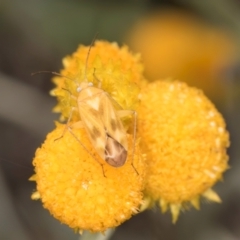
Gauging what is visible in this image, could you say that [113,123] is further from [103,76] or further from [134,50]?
[134,50]

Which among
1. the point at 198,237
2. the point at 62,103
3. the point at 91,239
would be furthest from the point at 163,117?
the point at 198,237

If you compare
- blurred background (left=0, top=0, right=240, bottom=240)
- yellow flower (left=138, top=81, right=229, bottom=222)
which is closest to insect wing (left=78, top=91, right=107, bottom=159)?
yellow flower (left=138, top=81, right=229, bottom=222)

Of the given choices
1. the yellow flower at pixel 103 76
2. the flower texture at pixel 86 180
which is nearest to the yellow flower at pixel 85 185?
the flower texture at pixel 86 180

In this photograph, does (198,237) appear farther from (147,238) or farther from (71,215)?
(71,215)

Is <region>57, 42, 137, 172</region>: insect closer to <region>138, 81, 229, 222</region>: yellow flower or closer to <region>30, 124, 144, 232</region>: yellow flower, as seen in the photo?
<region>30, 124, 144, 232</region>: yellow flower

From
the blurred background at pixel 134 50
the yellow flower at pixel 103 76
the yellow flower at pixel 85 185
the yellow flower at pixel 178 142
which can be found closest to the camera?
the yellow flower at pixel 85 185

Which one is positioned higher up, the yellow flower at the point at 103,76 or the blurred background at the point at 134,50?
the yellow flower at the point at 103,76

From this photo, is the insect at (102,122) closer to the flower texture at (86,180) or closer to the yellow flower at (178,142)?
the flower texture at (86,180)

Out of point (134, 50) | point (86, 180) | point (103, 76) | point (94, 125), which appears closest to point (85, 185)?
point (86, 180)
